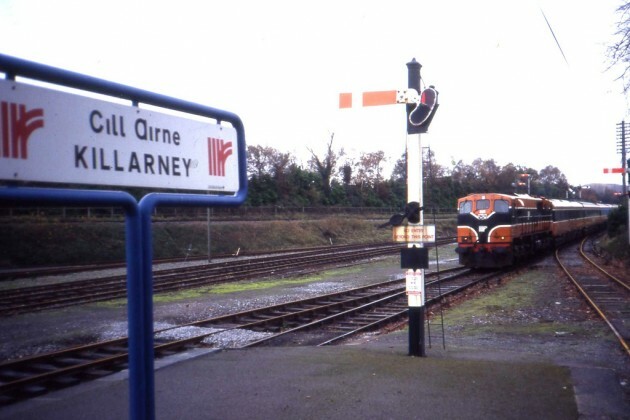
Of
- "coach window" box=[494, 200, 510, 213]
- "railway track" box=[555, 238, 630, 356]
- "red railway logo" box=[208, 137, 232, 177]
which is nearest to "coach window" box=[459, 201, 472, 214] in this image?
"coach window" box=[494, 200, 510, 213]

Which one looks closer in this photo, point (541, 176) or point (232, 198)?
point (232, 198)

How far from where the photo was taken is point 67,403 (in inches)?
267

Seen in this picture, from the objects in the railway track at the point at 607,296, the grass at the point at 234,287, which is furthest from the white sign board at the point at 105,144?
the grass at the point at 234,287

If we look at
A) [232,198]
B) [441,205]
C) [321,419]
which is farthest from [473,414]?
[441,205]

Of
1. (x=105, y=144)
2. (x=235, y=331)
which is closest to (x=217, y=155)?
(x=105, y=144)

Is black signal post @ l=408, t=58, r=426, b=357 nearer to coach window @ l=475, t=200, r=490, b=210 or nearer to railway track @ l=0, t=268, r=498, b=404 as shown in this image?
railway track @ l=0, t=268, r=498, b=404

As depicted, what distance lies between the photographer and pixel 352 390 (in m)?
6.77

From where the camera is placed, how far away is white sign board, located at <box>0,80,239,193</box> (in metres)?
2.49

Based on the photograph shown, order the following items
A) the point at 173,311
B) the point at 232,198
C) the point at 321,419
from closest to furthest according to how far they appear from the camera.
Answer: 1. the point at 232,198
2. the point at 321,419
3. the point at 173,311

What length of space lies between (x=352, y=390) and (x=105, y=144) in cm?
472

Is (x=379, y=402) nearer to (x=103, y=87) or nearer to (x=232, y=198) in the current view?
(x=232, y=198)

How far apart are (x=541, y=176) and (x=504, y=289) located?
103026mm

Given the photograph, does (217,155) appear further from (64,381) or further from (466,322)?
(466,322)

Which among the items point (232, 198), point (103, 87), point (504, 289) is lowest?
point (504, 289)
